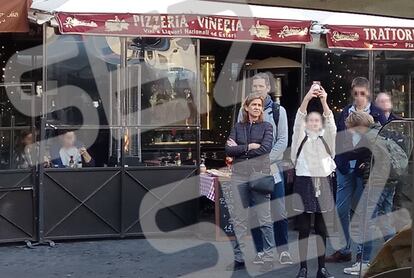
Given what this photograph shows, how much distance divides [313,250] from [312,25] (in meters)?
2.61

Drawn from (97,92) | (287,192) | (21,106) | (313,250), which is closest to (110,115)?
(97,92)

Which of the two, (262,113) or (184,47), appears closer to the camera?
(262,113)

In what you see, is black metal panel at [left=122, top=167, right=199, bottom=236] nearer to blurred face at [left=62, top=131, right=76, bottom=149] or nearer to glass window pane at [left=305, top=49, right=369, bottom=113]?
blurred face at [left=62, top=131, right=76, bottom=149]

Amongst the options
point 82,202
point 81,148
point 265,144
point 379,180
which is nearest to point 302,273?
point 265,144

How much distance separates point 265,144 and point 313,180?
0.58m

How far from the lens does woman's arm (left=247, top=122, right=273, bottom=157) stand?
6609 mm

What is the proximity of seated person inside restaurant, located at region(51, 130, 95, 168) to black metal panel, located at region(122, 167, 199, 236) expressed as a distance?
514mm

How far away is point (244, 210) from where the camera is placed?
6.73m

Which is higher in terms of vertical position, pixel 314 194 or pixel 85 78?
pixel 85 78

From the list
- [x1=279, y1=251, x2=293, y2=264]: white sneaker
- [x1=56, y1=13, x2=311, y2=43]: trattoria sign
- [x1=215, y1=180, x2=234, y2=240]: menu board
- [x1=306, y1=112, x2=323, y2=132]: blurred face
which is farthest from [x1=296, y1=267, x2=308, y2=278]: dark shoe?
[x1=56, y1=13, x2=311, y2=43]: trattoria sign

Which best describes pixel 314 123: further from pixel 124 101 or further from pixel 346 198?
pixel 124 101

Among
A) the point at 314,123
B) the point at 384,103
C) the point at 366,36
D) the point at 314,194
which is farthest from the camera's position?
the point at 366,36

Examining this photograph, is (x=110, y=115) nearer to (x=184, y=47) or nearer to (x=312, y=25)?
(x=184, y=47)

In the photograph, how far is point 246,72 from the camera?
10453 millimetres
